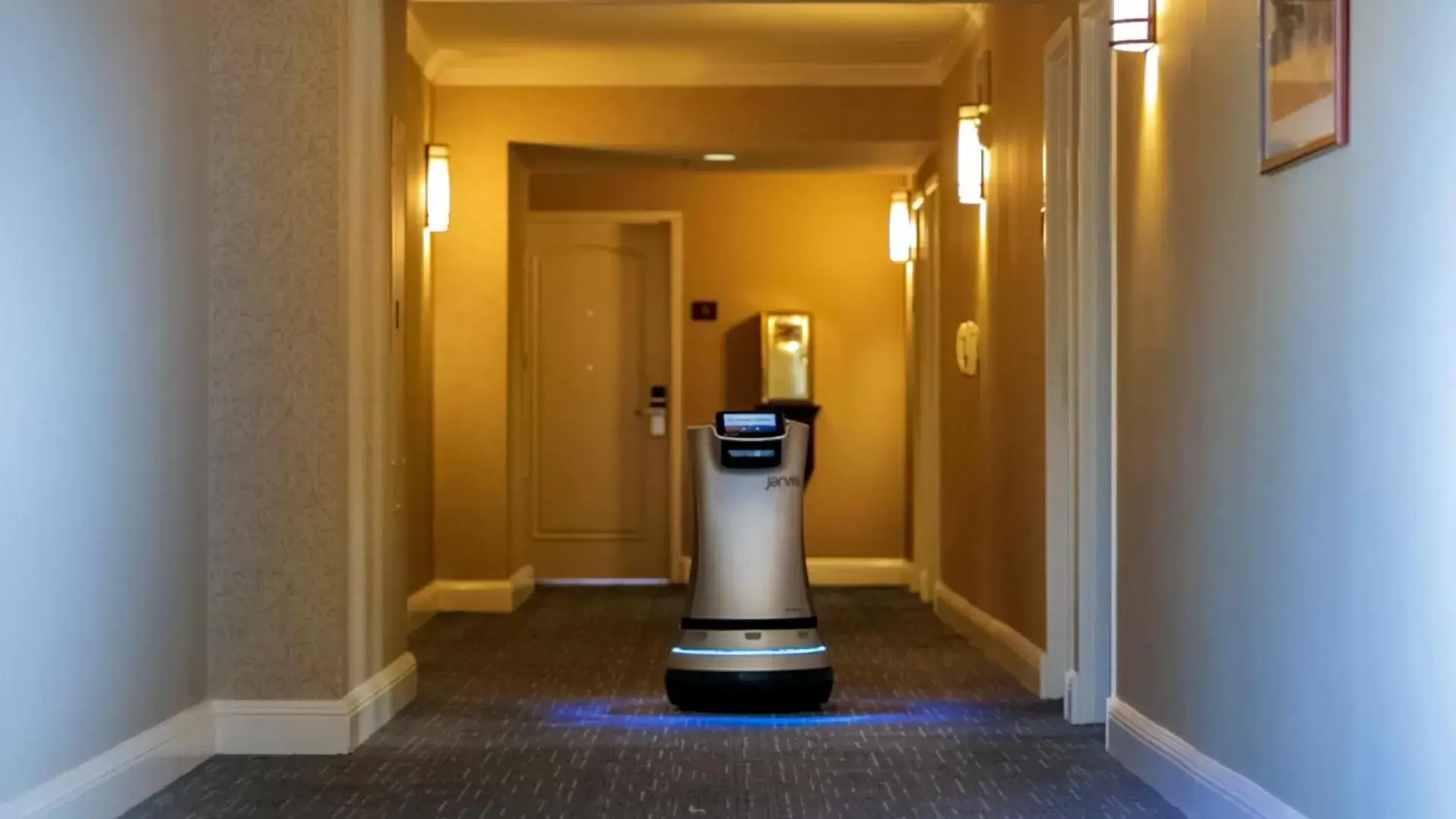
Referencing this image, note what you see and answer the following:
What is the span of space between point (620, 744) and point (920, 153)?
14.3 feet

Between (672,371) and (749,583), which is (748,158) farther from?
(749,583)

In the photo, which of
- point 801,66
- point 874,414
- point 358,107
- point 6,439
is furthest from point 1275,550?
point 874,414

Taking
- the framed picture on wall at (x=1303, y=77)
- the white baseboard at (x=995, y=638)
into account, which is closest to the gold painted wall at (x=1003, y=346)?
the white baseboard at (x=995, y=638)

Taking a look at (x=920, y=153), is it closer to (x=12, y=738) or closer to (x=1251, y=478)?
(x=1251, y=478)

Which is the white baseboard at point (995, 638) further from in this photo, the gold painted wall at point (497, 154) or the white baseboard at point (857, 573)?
the gold painted wall at point (497, 154)

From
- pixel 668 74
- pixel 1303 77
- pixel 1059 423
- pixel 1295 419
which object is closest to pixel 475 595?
pixel 668 74

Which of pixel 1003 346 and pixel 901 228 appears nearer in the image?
pixel 1003 346

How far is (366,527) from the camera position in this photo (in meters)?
4.30

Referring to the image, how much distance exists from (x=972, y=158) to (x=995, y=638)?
1828 mm

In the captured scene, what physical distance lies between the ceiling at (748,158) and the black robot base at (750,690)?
3.49 metres

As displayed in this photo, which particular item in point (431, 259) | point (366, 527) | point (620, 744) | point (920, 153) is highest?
point (920, 153)

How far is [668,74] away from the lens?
7.38m

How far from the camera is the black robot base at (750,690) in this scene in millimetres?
4664

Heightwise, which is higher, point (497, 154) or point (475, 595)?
point (497, 154)
